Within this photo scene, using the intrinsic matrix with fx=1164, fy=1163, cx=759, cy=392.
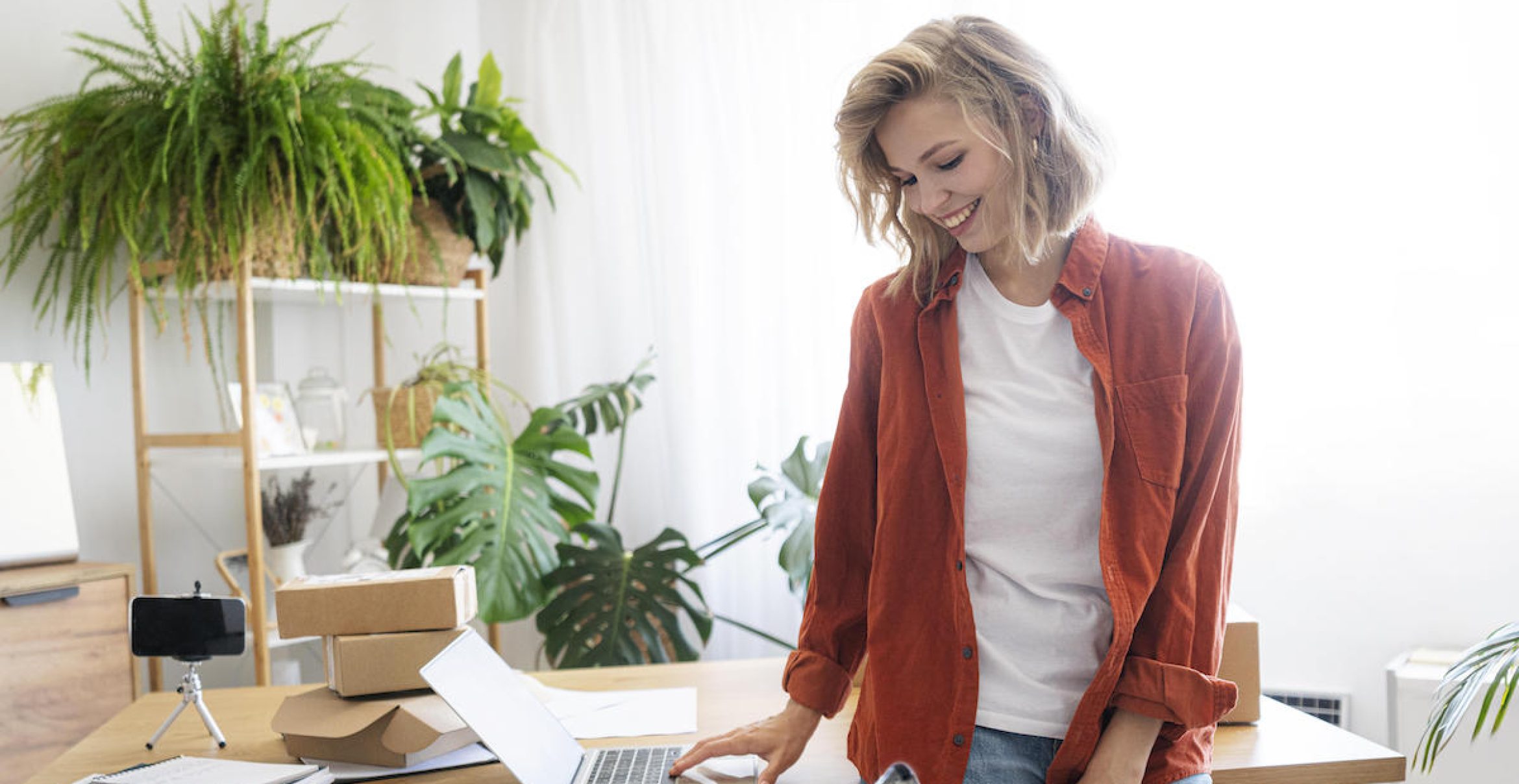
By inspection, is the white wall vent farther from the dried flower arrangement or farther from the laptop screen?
the dried flower arrangement

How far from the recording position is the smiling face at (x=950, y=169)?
3.95ft

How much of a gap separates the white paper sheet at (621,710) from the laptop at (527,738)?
83 mm

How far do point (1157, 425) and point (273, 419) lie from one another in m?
2.14

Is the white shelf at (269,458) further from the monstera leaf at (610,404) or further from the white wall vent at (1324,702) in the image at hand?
the white wall vent at (1324,702)

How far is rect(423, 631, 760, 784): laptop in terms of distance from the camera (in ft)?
4.00

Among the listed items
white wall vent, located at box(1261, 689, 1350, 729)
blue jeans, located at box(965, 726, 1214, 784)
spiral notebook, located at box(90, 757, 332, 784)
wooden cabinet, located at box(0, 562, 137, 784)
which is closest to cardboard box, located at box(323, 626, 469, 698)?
spiral notebook, located at box(90, 757, 332, 784)

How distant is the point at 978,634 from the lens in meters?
1.20

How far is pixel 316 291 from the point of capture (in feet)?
8.86

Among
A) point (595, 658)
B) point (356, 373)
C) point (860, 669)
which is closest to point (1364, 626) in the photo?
point (860, 669)

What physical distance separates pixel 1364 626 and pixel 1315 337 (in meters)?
0.63

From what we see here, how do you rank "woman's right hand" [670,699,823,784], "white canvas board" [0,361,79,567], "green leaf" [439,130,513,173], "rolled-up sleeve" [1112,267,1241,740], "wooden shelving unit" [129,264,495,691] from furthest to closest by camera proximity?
"green leaf" [439,130,513,173], "wooden shelving unit" [129,264,495,691], "white canvas board" [0,361,79,567], "woman's right hand" [670,699,823,784], "rolled-up sleeve" [1112,267,1241,740]

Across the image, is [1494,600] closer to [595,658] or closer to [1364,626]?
[1364,626]

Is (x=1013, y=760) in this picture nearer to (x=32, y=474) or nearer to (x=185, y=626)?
(x=185, y=626)

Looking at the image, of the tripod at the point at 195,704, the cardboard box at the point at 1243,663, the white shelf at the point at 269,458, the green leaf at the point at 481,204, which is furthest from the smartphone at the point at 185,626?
the green leaf at the point at 481,204
